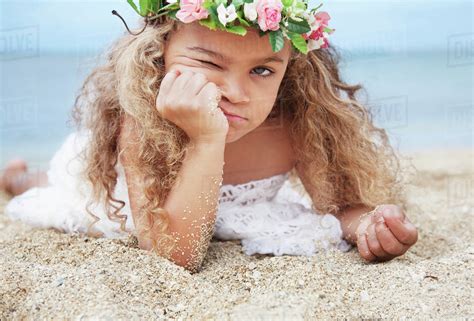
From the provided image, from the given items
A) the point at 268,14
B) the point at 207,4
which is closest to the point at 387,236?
the point at 268,14

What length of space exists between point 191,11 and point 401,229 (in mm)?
1142

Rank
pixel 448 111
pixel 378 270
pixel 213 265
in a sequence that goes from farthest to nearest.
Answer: pixel 448 111 < pixel 213 265 < pixel 378 270

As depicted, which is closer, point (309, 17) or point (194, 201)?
point (194, 201)

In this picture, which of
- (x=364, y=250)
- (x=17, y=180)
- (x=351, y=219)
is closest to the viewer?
(x=364, y=250)

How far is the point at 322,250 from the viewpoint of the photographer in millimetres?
2816

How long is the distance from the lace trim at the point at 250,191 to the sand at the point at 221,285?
0.37 metres

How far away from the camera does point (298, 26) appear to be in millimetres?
2494

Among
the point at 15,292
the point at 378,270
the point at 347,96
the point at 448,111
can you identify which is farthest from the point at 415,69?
the point at 15,292

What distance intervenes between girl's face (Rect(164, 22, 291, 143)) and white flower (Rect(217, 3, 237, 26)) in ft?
0.32

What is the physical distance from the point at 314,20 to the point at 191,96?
0.64 meters

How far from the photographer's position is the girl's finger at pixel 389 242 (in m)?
2.49

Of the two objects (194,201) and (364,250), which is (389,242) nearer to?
(364,250)

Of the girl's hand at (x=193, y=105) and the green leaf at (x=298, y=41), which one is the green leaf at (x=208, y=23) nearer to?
the girl's hand at (x=193, y=105)

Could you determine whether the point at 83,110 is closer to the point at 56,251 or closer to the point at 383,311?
the point at 56,251
